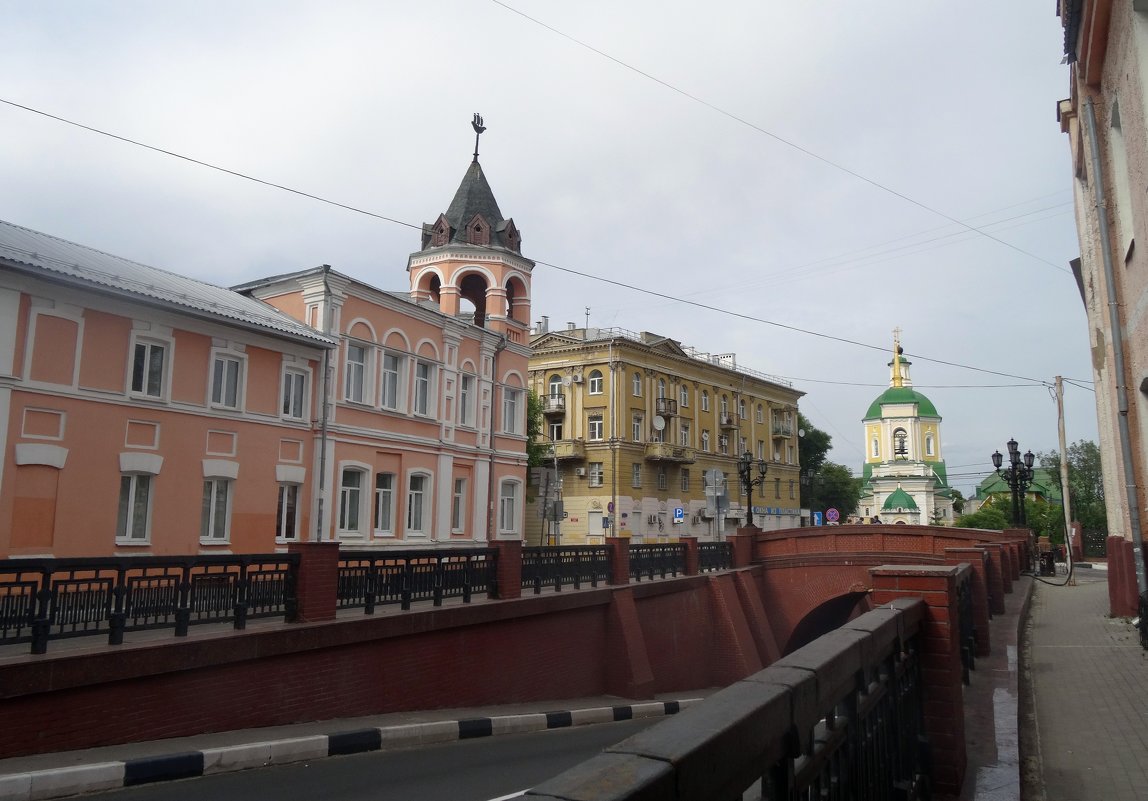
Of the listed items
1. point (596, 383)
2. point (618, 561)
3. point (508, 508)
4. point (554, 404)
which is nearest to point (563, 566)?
point (618, 561)

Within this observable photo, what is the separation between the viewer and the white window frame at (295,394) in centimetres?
1848

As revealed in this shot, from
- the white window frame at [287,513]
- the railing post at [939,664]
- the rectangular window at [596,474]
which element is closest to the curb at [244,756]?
the railing post at [939,664]

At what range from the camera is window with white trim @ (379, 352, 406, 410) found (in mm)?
21578

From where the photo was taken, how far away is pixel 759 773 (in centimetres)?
220

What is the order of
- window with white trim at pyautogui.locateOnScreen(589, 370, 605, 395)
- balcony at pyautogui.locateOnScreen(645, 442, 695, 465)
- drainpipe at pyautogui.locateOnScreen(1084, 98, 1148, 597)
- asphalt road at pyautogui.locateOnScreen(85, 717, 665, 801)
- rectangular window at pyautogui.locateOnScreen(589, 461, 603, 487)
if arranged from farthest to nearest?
1. balcony at pyautogui.locateOnScreen(645, 442, 695, 465)
2. window with white trim at pyautogui.locateOnScreen(589, 370, 605, 395)
3. rectangular window at pyautogui.locateOnScreen(589, 461, 603, 487)
4. drainpipe at pyautogui.locateOnScreen(1084, 98, 1148, 597)
5. asphalt road at pyautogui.locateOnScreen(85, 717, 665, 801)

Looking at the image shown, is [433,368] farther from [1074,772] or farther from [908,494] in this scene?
[908,494]

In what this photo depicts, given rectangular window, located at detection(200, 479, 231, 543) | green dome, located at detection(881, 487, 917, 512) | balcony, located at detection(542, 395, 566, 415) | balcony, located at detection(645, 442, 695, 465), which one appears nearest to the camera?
rectangular window, located at detection(200, 479, 231, 543)

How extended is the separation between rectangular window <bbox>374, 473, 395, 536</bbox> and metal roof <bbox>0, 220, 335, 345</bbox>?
14.5ft

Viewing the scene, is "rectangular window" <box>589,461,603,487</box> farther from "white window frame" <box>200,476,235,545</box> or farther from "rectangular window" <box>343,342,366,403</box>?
"white window frame" <box>200,476,235,545</box>

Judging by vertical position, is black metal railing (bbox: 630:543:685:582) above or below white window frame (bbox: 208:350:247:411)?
below

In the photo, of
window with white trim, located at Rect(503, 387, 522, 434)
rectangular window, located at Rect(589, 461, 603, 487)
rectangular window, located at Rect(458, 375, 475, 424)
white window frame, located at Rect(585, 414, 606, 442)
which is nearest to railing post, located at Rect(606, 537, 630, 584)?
rectangular window, located at Rect(458, 375, 475, 424)

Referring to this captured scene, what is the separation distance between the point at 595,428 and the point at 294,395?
26698 mm

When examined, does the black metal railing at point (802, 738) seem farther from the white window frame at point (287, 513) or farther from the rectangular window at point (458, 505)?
the rectangular window at point (458, 505)

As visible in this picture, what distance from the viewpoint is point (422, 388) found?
75.7 feet
